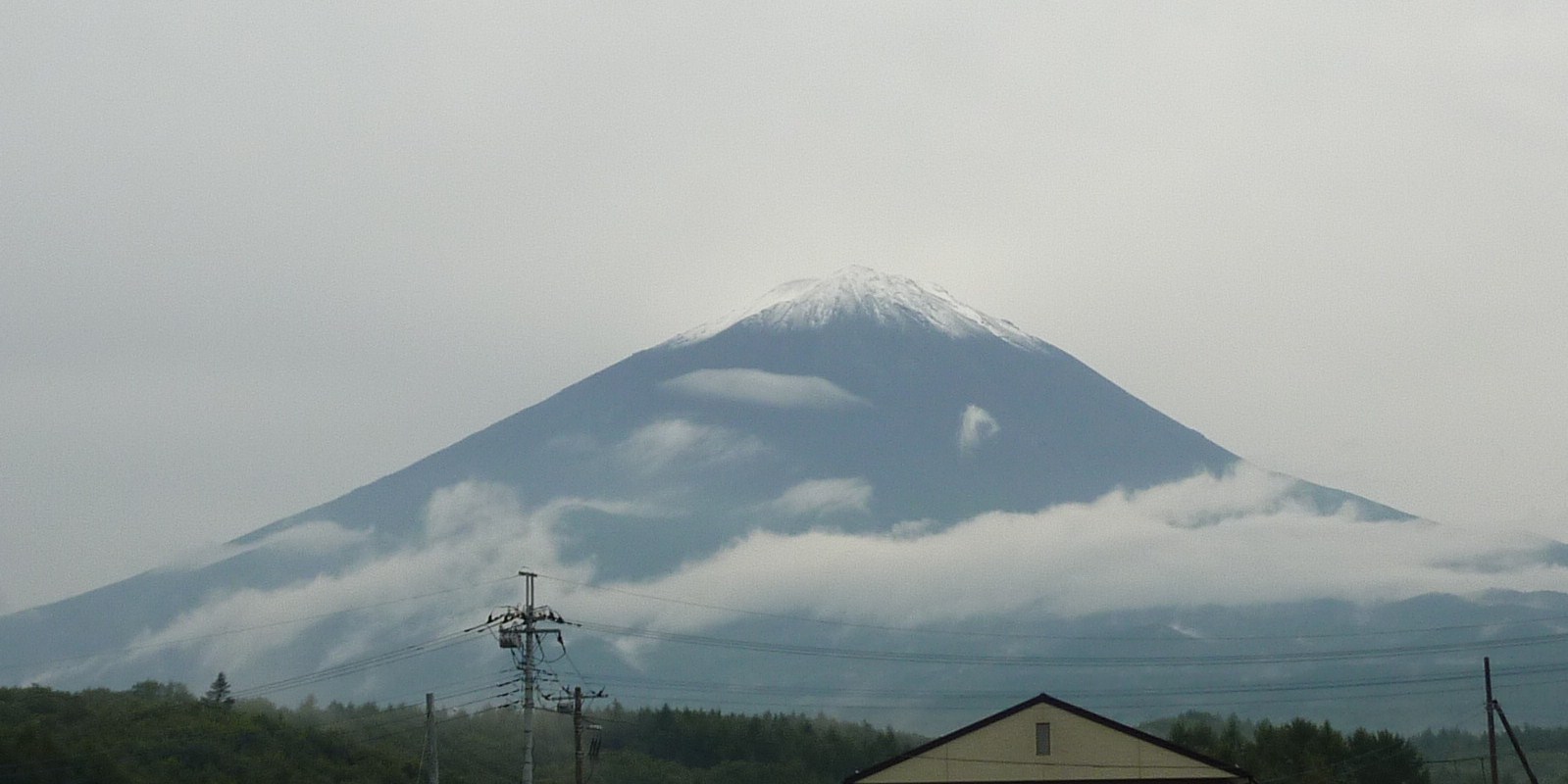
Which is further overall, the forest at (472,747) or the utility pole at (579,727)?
the forest at (472,747)

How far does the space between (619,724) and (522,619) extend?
8172 centimetres

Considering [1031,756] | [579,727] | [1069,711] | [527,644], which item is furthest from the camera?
[1031,756]

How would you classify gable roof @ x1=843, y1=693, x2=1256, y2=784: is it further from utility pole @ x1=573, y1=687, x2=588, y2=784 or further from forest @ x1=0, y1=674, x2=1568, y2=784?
forest @ x1=0, y1=674, x2=1568, y2=784

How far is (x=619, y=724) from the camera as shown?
141125 millimetres

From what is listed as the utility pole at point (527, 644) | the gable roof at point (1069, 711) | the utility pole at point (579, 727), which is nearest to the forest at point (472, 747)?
the utility pole at point (579, 727)

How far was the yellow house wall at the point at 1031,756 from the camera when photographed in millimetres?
62406

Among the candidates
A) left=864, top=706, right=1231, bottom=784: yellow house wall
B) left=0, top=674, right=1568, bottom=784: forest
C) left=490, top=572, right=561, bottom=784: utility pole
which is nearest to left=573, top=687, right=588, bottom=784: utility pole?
left=0, top=674, right=1568, bottom=784: forest

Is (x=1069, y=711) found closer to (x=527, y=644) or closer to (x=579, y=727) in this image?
(x=579, y=727)

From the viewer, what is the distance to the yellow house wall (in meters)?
62.4

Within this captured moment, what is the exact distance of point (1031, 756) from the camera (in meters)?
63.9

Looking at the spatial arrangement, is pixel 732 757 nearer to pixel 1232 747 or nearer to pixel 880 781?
pixel 1232 747

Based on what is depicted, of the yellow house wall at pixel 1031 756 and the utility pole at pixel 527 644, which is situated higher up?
the utility pole at pixel 527 644

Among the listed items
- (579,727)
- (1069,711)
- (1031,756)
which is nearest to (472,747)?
(1031,756)

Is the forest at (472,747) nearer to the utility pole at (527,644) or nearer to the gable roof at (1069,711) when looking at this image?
the utility pole at (527,644)
